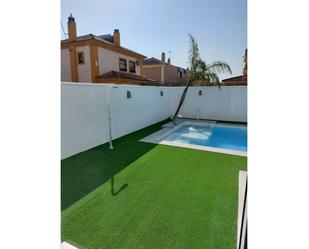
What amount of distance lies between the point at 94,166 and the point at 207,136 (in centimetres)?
583

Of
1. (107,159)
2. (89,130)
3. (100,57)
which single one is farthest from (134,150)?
(100,57)

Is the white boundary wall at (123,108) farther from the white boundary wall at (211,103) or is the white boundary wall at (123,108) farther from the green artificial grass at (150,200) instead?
the green artificial grass at (150,200)

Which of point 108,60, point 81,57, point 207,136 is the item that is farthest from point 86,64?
point 207,136

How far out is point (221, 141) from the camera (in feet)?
28.9

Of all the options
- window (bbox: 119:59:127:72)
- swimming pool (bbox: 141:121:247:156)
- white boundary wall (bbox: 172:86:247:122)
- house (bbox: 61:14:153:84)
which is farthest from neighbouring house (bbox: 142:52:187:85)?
swimming pool (bbox: 141:121:247:156)

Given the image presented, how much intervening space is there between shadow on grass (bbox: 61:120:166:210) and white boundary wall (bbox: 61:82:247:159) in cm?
47

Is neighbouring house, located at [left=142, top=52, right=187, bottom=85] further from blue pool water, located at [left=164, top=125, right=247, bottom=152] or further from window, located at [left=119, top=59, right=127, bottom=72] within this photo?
blue pool water, located at [left=164, top=125, right=247, bottom=152]

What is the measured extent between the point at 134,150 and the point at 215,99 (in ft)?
27.2

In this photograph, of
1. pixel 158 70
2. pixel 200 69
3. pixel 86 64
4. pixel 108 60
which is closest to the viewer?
pixel 200 69

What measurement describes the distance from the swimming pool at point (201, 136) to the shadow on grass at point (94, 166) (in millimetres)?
1134

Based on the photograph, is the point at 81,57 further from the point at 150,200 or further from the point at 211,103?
the point at 150,200

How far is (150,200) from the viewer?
382 cm
